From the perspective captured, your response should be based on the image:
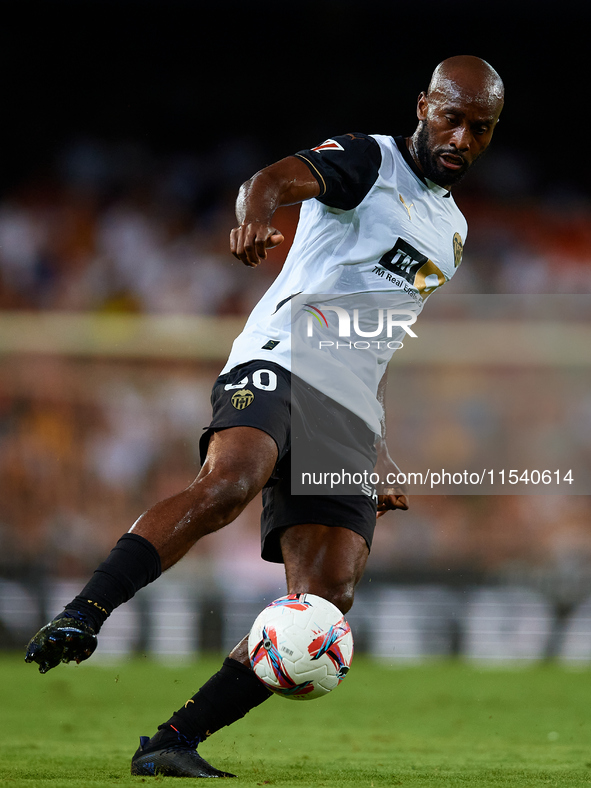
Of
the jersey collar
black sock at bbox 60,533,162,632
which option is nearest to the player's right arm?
the jersey collar

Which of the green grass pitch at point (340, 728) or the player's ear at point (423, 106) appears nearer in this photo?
the green grass pitch at point (340, 728)

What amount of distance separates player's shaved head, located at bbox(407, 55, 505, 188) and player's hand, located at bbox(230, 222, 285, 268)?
1092 millimetres

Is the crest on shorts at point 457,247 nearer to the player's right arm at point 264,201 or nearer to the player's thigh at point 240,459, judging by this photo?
the player's right arm at point 264,201

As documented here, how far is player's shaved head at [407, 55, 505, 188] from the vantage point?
363cm

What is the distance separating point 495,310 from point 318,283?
757 cm

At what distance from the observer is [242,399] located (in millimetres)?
3297

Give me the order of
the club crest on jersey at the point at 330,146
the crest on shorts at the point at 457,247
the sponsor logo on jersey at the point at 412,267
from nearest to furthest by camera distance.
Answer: the club crest on jersey at the point at 330,146 < the sponsor logo on jersey at the point at 412,267 < the crest on shorts at the point at 457,247

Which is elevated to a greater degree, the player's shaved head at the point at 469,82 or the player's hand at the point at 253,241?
the player's shaved head at the point at 469,82

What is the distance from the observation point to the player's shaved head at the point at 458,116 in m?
3.63

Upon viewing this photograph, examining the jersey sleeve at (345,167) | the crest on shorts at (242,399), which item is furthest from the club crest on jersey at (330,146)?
the crest on shorts at (242,399)

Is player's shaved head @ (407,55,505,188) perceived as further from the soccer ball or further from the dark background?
the dark background

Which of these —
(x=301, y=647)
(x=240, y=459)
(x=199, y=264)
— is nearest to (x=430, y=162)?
(x=240, y=459)

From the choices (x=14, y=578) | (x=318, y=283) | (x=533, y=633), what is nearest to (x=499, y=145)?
(x=533, y=633)

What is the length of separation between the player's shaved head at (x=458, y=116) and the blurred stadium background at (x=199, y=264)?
6.17 m
